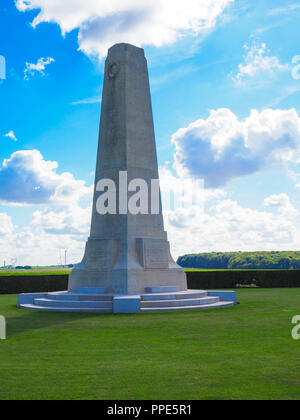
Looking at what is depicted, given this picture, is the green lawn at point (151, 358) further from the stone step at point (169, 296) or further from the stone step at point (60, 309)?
the stone step at point (169, 296)

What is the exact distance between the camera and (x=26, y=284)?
29516 millimetres

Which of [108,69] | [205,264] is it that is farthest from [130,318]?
[205,264]

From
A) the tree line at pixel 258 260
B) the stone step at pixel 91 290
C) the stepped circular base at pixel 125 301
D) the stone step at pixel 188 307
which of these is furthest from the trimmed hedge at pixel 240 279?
the tree line at pixel 258 260

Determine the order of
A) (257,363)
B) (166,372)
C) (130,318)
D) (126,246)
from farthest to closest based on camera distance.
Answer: (126,246) < (130,318) < (257,363) < (166,372)

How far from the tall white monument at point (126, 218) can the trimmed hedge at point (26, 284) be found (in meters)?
11.5

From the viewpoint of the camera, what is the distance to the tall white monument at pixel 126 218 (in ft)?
55.9

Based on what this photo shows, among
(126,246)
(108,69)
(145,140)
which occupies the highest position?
(108,69)

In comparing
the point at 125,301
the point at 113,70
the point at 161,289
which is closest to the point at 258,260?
the point at 161,289

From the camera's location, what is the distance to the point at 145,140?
1948cm

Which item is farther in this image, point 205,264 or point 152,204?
point 205,264

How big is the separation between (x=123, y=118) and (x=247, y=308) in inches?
387

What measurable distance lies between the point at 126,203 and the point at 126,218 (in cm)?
65

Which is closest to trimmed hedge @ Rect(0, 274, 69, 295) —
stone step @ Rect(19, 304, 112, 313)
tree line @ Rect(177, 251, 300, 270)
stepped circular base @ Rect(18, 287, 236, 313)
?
stepped circular base @ Rect(18, 287, 236, 313)
